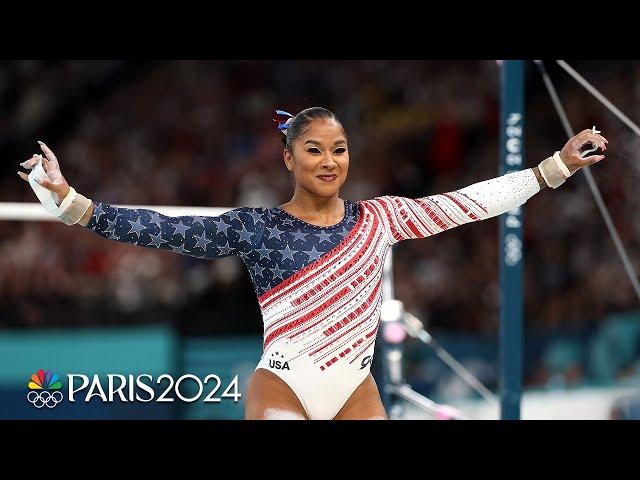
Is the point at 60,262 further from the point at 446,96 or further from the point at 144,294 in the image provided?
the point at 446,96

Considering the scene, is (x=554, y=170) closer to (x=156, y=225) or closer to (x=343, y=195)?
(x=156, y=225)

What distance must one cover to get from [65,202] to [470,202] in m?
1.37

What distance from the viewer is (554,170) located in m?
3.46

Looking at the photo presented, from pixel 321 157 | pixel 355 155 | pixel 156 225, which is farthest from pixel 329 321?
pixel 355 155

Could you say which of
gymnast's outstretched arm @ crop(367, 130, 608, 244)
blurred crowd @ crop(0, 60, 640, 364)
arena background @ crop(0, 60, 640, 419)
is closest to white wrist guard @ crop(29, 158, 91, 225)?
gymnast's outstretched arm @ crop(367, 130, 608, 244)

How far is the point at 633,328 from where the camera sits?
649 centimetres

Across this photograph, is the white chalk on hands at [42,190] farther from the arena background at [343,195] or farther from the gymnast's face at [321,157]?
the arena background at [343,195]

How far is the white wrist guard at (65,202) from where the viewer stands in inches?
121

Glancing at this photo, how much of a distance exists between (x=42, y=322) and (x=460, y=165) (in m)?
3.35

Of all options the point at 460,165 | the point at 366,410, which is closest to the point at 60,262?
the point at 460,165

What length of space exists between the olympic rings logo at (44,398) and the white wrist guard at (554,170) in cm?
258

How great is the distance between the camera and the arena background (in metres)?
6.07

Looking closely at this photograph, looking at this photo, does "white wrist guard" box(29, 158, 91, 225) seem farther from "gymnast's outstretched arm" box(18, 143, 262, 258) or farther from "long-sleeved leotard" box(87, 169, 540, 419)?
"long-sleeved leotard" box(87, 169, 540, 419)

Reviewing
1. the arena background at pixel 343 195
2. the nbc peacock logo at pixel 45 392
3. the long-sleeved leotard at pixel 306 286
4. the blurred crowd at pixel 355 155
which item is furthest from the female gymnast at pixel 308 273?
the blurred crowd at pixel 355 155
